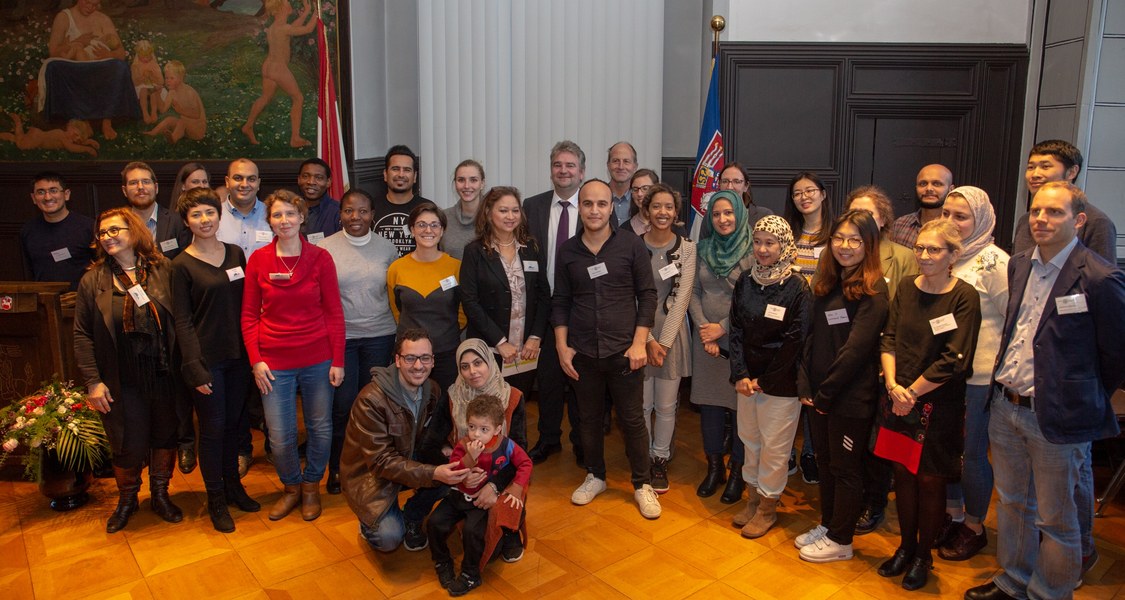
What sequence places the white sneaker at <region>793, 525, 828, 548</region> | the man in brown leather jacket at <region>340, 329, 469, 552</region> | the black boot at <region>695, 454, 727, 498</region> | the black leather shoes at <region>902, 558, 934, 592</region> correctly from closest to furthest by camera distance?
the black leather shoes at <region>902, 558, 934, 592</region>
the man in brown leather jacket at <region>340, 329, 469, 552</region>
the white sneaker at <region>793, 525, 828, 548</region>
the black boot at <region>695, 454, 727, 498</region>

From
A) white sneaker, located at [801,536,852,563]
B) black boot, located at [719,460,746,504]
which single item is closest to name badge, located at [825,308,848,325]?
white sneaker, located at [801,536,852,563]

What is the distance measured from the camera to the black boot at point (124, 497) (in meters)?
3.36

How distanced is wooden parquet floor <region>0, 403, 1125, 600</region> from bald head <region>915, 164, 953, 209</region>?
1.52 metres

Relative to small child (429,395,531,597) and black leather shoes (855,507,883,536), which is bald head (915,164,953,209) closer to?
black leather shoes (855,507,883,536)

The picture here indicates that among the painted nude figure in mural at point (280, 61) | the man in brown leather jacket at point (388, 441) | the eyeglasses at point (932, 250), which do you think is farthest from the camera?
the painted nude figure in mural at point (280, 61)

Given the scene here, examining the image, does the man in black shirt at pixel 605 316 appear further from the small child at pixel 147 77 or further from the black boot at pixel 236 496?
the small child at pixel 147 77

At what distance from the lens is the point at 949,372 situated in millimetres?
2602

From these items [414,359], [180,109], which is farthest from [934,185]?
[180,109]

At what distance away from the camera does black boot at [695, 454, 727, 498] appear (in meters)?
3.70

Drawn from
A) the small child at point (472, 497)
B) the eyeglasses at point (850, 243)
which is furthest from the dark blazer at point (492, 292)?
the eyeglasses at point (850, 243)

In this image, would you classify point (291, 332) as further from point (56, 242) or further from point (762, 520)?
point (762, 520)

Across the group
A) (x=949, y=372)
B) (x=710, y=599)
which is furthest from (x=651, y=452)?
(x=949, y=372)

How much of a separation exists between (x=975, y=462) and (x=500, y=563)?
6.42 ft

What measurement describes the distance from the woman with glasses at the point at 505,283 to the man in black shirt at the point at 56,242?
2.32 m
